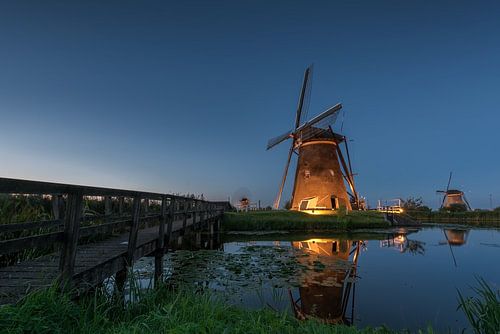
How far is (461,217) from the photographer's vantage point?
4538 cm

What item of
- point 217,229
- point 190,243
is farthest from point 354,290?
point 217,229

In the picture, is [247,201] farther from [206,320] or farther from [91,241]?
[206,320]

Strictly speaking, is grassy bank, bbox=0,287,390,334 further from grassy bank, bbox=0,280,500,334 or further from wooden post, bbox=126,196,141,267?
wooden post, bbox=126,196,141,267

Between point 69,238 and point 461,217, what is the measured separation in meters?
53.5

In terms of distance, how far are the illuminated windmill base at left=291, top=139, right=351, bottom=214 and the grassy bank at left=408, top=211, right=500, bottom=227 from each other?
866 inches

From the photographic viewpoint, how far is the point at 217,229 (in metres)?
21.1

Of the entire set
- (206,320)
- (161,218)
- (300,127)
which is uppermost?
(300,127)

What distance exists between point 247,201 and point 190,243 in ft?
98.8

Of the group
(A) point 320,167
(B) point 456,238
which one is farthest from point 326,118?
(B) point 456,238

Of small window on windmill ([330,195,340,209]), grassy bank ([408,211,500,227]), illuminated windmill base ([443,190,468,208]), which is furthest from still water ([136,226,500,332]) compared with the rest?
illuminated windmill base ([443,190,468,208])

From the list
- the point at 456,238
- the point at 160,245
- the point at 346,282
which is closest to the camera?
the point at 160,245

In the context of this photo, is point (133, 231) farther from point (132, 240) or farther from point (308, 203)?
Result: point (308, 203)

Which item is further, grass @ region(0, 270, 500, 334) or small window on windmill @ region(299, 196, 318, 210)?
small window on windmill @ region(299, 196, 318, 210)

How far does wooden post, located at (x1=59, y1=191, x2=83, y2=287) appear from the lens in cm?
340
